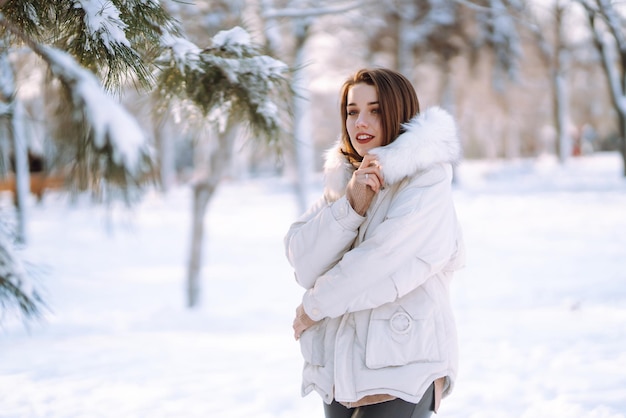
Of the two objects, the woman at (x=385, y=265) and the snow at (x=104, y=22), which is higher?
the snow at (x=104, y=22)

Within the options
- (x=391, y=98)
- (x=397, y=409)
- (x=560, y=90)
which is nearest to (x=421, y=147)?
→ (x=391, y=98)

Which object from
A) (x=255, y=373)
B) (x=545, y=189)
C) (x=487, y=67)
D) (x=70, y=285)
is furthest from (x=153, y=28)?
(x=487, y=67)

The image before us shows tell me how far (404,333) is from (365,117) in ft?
2.18

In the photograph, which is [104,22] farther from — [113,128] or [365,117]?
[365,117]

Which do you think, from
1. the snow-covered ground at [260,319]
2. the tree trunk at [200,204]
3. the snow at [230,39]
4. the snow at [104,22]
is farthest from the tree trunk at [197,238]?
the snow at [104,22]

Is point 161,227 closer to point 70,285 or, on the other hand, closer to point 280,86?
point 70,285

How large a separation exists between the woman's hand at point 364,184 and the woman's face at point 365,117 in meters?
0.09

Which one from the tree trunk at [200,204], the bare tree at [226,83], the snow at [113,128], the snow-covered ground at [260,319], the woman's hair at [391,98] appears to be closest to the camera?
the snow at [113,128]

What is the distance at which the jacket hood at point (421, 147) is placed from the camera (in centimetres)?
189

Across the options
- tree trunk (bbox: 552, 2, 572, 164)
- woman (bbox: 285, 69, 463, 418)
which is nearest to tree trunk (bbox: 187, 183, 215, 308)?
woman (bbox: 285, 69, 463, 418)

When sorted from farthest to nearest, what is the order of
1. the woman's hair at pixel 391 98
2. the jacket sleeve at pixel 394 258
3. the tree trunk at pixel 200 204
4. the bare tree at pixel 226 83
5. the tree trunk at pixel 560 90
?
the tree trunk at pixel 560 90 < the tree trunk at pixel 200 204 < the bare tree at pixel 226 83 < the woman's hair at pixel 391 98 < the jacket sleeve at pixel 394 258

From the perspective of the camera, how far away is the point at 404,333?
1.86 metres

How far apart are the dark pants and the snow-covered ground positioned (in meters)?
0.87

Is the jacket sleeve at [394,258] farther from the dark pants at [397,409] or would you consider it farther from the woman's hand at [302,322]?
the dark pants at [397,409]
